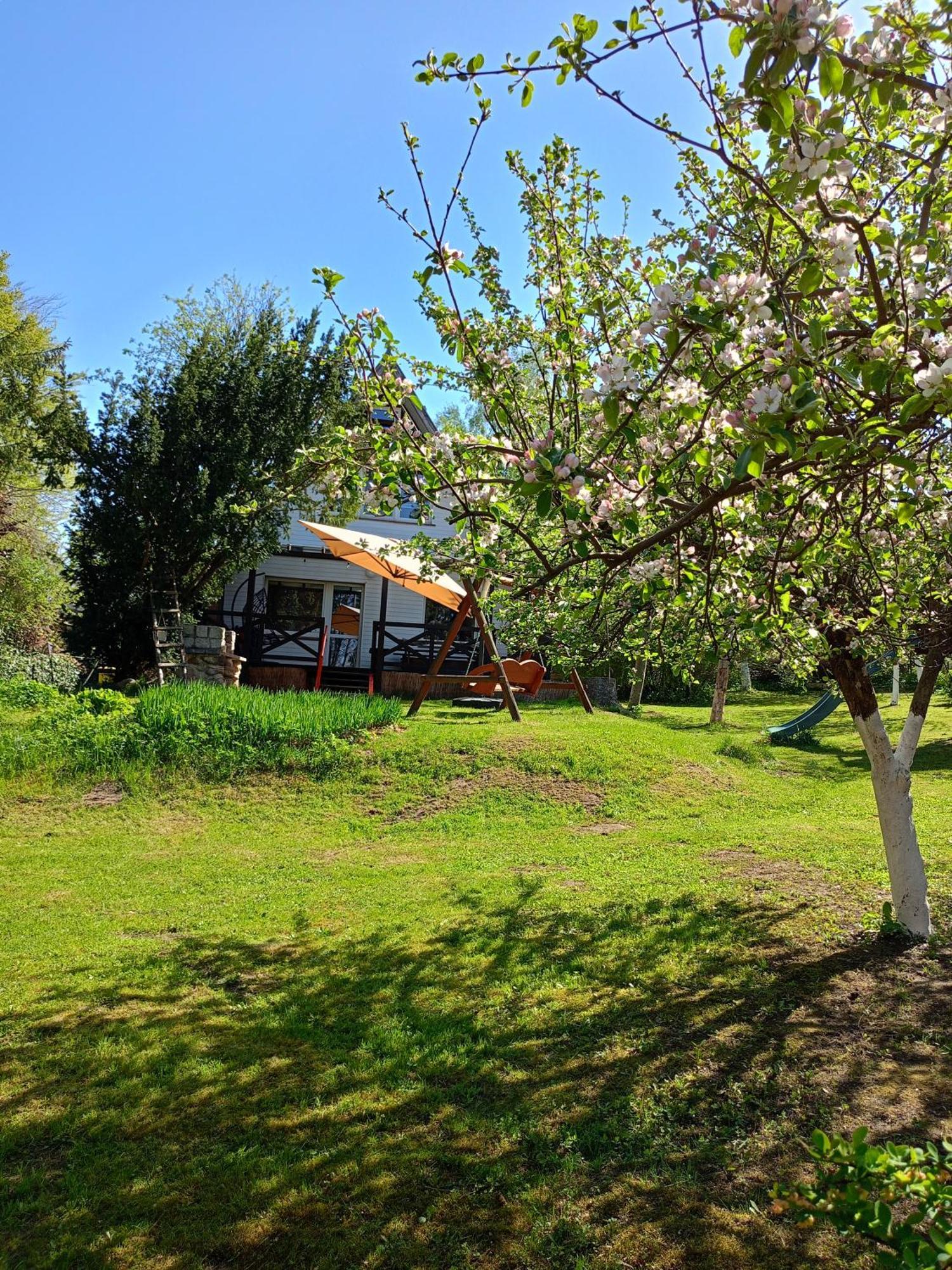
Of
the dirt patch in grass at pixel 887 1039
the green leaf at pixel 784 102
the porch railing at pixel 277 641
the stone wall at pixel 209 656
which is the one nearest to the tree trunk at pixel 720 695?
the porch railing at pixel 277 641

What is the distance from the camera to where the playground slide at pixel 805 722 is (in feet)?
50.4

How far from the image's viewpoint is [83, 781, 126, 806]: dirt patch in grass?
895 cm

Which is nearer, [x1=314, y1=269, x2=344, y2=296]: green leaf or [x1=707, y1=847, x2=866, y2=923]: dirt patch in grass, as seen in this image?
[x1=314, y1=269, x2=344, y2=296]: green leaf

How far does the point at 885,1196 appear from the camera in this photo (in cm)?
148

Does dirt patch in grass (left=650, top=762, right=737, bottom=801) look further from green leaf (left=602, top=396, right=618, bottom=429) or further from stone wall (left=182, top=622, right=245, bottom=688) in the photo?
green leaf (left=602, top=396, right=618, bottom=429)

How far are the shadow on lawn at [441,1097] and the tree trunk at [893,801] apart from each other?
0.44m

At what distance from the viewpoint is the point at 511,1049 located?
13.6 feet

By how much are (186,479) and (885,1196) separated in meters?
→ 15.8

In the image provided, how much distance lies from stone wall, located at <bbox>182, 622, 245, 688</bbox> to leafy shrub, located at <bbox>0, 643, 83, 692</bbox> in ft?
6.93

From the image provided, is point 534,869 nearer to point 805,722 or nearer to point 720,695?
point 805,722

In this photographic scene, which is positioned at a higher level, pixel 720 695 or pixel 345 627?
pixel 345 627

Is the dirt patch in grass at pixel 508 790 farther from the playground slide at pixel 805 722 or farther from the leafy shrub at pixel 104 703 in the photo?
the playground slide at pixel 805 722

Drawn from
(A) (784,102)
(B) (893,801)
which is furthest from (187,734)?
(A) (784,102)

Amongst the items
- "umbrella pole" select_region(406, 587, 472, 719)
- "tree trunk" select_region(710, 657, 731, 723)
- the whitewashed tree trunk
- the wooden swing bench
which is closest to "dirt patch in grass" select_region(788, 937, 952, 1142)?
the whitewashed tree trunk
